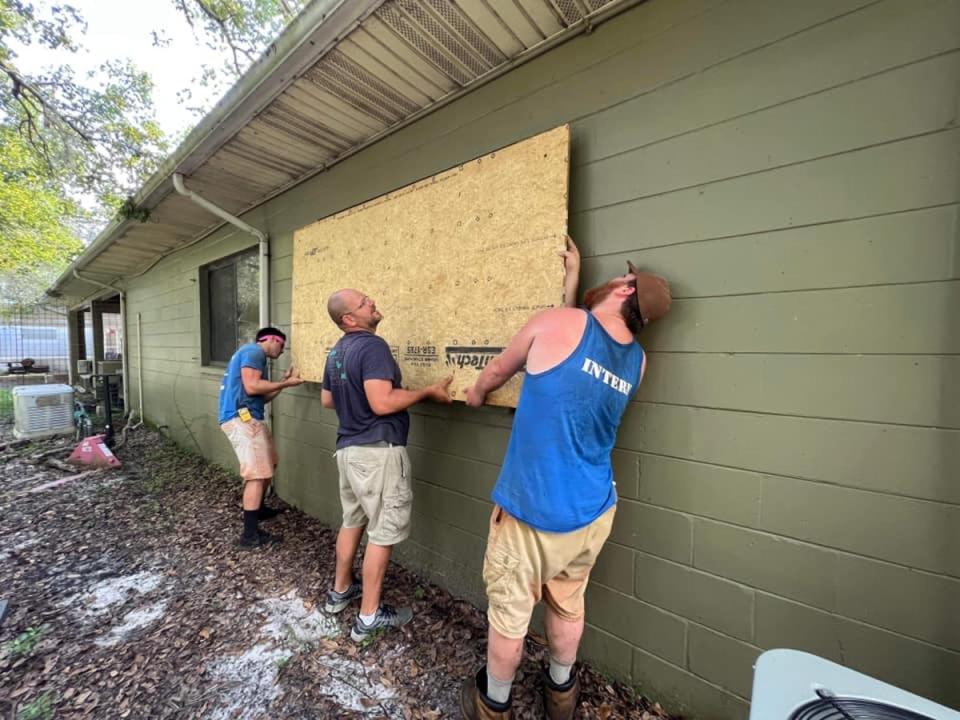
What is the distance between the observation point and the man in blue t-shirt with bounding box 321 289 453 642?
2.06m

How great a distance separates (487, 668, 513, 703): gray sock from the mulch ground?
29cm

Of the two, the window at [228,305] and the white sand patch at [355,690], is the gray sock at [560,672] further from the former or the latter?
the window at [228,305]

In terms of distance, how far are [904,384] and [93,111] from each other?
15.0 meters

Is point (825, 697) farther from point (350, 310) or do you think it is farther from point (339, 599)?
point (339, 599)

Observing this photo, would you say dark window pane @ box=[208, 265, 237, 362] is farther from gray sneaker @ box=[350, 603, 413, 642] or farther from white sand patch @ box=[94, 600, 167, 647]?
gray sneaker @ box=[350, 603, 413, 642]

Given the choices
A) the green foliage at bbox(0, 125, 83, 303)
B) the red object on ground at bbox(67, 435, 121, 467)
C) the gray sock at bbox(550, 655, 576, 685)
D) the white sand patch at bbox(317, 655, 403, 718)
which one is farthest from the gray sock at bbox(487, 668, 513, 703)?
the green foliage at bbox(0, 125, 83, 303)

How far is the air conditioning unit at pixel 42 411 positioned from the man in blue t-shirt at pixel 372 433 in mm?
7357

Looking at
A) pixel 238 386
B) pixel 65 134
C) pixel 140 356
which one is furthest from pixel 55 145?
pixel 238 386

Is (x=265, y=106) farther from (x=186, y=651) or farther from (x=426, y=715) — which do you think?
(x=426, y=715)

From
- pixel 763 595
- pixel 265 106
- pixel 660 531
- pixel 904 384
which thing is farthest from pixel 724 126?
pixel 265 106

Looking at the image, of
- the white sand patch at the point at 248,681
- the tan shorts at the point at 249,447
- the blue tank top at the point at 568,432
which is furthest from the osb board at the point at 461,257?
the white sand patch at the point at 248,681

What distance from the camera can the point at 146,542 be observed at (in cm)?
329

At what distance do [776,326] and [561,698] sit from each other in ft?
5.43

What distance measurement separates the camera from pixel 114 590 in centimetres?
263
